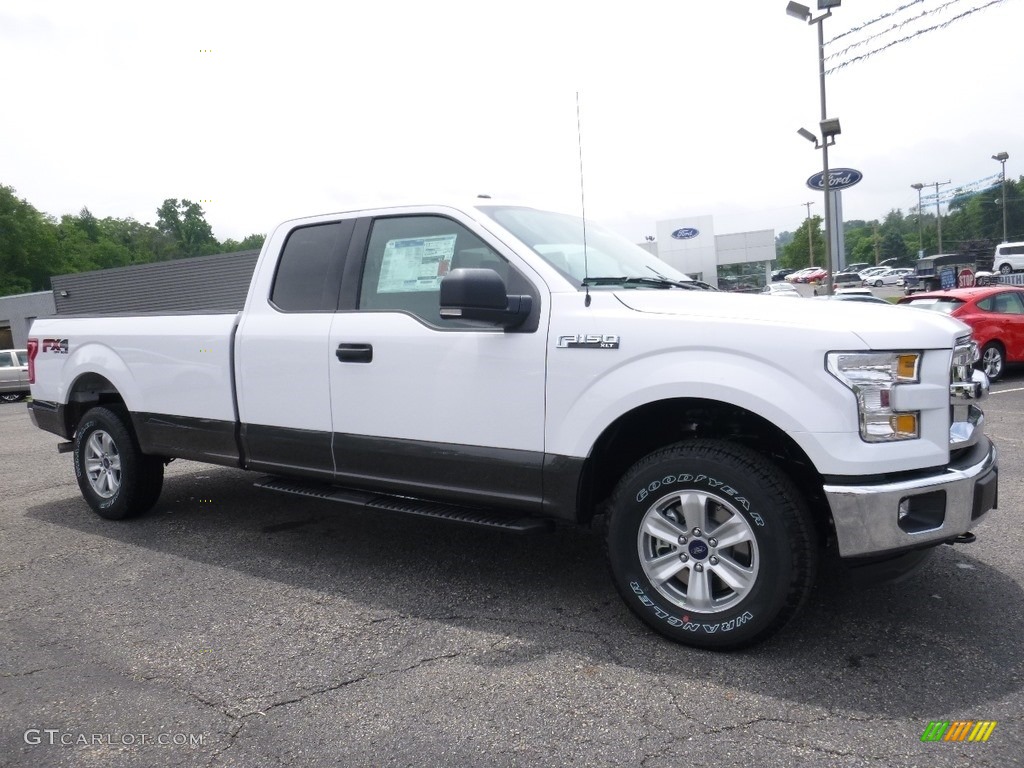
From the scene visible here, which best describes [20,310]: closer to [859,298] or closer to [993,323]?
→ [859,298]

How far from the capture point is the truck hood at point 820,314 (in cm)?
302

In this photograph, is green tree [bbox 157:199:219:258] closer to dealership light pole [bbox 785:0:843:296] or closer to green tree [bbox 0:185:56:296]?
green tree [bbox 0:185:56:296]

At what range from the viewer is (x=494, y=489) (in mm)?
3820

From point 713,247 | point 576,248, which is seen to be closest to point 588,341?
point 576,248

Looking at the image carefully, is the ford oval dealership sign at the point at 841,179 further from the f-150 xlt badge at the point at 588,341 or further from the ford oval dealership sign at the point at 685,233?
the f-150 xlt badge at the point at 588,341

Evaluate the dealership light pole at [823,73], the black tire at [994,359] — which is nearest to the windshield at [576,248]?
the black tire at [994,359]

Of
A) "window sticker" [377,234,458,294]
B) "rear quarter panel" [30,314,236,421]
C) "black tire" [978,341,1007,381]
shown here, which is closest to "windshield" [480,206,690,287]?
"window sticker" [377,234,458,294]

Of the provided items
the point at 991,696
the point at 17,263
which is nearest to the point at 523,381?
the point at 991,696

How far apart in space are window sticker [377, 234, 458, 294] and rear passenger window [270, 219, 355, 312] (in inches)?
12.2

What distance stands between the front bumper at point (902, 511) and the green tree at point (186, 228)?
8439cm

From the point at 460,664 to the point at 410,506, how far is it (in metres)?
1.01

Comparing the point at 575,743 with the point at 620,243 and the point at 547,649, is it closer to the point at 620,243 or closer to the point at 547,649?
the point at 547,649

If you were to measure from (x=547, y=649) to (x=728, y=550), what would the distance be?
2.80ft

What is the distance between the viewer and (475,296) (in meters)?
3.46
